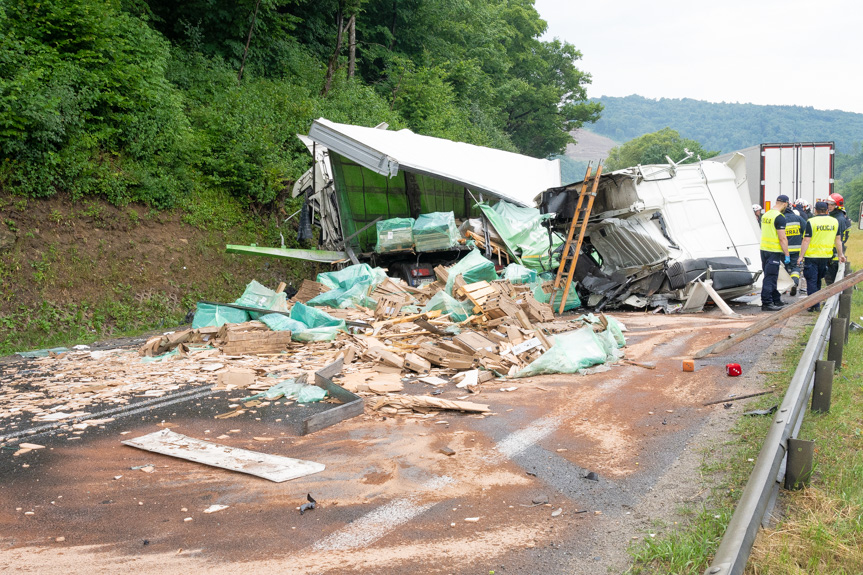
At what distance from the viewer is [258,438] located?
17.0 feet

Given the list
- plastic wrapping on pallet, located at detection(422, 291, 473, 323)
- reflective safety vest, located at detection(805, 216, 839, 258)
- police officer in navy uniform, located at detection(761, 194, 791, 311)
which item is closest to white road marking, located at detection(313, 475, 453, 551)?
plastic wrapping on pallet, located at detection(422, 291, 473, 323)

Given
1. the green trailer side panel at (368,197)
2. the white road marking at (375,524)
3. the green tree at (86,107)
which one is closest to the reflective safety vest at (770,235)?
the green trailer side panel at (368,197)

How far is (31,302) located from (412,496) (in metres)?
8.65

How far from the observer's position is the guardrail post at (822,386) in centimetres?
486

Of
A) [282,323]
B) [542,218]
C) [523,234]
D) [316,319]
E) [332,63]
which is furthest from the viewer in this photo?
[332,63]

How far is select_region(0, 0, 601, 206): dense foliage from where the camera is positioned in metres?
11.2

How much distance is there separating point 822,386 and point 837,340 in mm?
1695

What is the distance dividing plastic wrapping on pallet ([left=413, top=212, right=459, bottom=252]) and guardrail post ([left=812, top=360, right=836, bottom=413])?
880 cm

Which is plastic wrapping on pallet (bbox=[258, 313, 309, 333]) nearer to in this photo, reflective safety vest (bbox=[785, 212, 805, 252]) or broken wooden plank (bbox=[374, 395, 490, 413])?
broken wooden plank (bbox=[374, 395, 490, 413])

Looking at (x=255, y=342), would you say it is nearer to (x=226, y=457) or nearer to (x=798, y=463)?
(x=226, y=457)

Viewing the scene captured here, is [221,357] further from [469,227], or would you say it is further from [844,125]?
[844,125]

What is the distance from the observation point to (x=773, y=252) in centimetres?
1124

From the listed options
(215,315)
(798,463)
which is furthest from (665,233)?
(798,463)

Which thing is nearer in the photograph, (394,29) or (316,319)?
(316,319)
